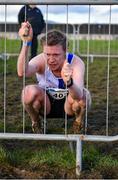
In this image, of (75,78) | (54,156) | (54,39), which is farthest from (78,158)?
(54,39)

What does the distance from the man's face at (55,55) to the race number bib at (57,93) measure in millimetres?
Result: 314

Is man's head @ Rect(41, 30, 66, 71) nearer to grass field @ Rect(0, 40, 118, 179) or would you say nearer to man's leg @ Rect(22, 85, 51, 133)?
man's leg @ Rect(22, 85, 51, 133)

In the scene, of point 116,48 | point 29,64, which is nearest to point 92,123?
point 29,64

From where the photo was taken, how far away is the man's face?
193 inches

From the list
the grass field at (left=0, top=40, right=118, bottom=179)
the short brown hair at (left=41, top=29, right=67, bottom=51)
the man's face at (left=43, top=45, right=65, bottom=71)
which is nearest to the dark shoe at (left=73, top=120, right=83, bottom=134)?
the grass field at (left=0, top=40, right=118, bottom=179)

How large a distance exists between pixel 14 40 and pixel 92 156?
13714mm

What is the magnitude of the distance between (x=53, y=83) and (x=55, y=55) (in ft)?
1.32

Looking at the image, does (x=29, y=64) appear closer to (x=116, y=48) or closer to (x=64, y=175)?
(x=64, y=175)

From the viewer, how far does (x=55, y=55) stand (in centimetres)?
493

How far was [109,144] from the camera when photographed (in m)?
5.25

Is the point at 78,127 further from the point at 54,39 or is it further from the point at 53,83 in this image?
the point at 54,39

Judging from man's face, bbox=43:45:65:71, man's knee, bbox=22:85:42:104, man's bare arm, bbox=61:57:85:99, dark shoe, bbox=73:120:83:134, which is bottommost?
dark shoe, bbox=73:120:83:134

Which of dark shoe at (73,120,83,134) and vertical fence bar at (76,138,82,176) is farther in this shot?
dark shoe at (73,120,83,134)

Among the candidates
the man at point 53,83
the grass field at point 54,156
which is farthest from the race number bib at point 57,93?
the grass field at point 54,156
